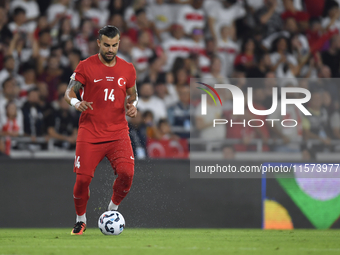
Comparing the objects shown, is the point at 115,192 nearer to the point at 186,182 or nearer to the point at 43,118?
the point at 186,182

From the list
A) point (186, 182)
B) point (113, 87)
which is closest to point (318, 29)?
point (186, 182)

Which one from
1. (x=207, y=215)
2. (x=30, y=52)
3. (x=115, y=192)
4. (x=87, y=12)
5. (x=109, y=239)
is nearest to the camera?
(x=109, y=239)

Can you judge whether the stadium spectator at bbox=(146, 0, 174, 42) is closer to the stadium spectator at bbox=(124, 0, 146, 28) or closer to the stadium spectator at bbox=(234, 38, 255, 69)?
the stadium spectator at bbox=(124, 0, 146, 28)

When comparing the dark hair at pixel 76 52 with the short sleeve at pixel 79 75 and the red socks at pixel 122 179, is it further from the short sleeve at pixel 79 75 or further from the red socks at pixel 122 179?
the red socks at pixel 122 179

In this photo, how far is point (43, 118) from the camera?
393 inches

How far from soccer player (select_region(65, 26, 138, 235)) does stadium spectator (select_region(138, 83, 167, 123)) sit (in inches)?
150

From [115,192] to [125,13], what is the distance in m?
6.79

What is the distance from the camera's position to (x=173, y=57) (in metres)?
12.5

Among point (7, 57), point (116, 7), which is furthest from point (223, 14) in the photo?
point (7, 57)

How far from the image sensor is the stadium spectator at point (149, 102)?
10859 millimetres

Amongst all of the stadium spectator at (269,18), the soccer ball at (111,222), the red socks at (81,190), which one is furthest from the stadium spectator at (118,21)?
the soccer ball at (111,222)

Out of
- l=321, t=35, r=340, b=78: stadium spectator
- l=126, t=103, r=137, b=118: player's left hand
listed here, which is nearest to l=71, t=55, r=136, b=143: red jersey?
l=126, t=103, r=137, b=118: player's left hand

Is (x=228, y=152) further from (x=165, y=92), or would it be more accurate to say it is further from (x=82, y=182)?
(x=82, y=182)

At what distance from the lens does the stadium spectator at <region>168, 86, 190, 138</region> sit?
408 inches
